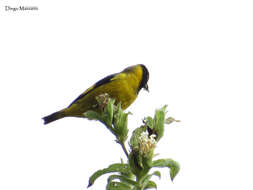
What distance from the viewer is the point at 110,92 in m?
6.20

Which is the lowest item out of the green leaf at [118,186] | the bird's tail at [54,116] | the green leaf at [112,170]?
the bird's tail at [54,116]

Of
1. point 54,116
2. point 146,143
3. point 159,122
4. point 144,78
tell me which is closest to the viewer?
point 146,143

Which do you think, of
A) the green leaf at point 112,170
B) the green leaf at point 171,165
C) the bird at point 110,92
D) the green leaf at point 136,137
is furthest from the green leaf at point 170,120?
the bird at point 110,92

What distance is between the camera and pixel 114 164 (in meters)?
2.92

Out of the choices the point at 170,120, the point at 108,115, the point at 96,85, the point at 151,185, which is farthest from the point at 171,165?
the point at 96,85

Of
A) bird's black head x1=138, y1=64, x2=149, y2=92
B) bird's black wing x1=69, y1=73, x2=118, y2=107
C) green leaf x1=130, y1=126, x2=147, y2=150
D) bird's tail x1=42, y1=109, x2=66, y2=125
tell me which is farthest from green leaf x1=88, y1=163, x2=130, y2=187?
bird's black head x1=138, y1=64, x2=149, y2=92

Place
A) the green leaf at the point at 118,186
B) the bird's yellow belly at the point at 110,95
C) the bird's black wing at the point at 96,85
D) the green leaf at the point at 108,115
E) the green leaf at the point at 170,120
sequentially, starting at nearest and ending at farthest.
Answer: the green leaf at the point at 118,186
the green leaf at the point at 170,120
the green leaf at the point at 108,115
the bird's yellow belly at the point at 110,95
the bird's black wing at the point at 96,85

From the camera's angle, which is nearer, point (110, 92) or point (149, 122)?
point (149, 122)

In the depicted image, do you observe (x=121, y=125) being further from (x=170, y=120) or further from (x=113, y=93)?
(x=113, y=93)

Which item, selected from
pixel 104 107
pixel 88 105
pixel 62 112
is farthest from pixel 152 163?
pixel 62 112

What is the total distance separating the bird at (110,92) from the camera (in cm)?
609

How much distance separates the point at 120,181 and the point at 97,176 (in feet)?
0.65

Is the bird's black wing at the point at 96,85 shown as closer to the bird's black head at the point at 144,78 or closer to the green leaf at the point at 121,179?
the bird's black head at the point at 144,78

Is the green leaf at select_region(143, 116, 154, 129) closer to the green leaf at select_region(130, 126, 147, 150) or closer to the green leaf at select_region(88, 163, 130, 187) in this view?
the green leaf at select_region(130, 126, 147, 150)
